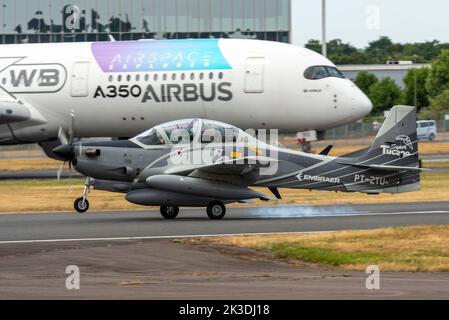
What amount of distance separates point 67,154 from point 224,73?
42.2 feet

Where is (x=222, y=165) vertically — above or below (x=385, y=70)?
below

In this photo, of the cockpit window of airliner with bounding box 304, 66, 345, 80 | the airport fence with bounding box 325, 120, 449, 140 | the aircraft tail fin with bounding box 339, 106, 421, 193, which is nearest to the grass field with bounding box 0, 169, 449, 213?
the aircraft tail fin with bounding box 339, 106, 421, 193

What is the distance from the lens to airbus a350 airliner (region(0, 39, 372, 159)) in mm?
34500

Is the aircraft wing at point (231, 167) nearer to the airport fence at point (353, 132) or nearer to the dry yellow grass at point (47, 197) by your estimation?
the dry yellow grass at point (47, 197)

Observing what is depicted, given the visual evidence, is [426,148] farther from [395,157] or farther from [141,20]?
[395,157]

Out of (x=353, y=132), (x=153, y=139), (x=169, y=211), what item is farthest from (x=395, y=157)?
(x=353, y=132)

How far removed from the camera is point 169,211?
23.1 m

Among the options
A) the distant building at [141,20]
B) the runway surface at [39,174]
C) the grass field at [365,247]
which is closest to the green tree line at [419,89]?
the distant building at [141,20]

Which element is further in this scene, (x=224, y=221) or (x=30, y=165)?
(x=30, y=165)

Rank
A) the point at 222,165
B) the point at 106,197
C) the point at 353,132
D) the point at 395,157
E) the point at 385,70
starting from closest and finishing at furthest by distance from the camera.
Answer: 1. the point at 222,165
2. the point at 395,157
3. the point at 106,197
4. the point at 353,132
5. the point at 385,70

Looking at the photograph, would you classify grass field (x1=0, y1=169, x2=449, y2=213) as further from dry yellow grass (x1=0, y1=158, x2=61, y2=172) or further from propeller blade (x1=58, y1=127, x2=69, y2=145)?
dry yellow grass (x1=0, y1=158, x2=61, y2=172)

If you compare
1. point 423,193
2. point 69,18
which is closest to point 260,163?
point 423,193

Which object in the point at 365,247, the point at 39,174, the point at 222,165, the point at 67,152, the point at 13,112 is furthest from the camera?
the point at 39,174

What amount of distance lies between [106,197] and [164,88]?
6.02 metres
